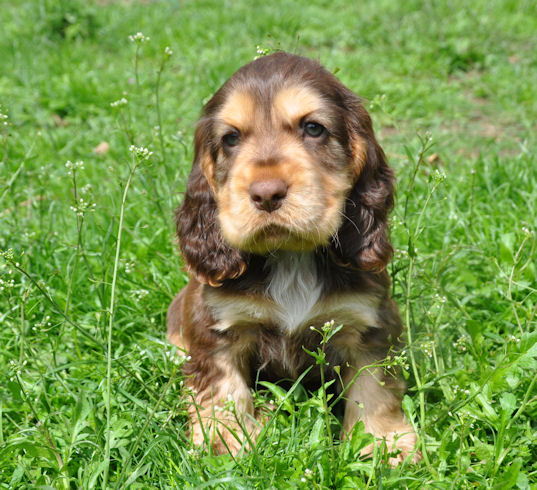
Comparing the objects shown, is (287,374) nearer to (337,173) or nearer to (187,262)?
(187,262)

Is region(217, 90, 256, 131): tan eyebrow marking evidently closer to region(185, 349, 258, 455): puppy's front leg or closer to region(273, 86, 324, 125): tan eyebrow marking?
region(273, 86, 324, 125): tan eyebrow marking

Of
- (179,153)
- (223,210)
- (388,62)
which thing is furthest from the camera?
(388,62)

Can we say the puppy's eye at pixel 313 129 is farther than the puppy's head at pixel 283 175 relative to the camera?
Yes

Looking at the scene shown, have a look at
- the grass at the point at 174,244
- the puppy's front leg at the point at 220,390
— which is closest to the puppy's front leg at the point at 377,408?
the grass at the point at 174,244

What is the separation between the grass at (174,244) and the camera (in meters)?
2.81

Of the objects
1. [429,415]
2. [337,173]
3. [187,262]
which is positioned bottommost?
[429,415]

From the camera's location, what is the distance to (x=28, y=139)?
21.2ft

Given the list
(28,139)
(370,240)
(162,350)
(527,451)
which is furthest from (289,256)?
(28,139)

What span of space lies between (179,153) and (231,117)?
277cm

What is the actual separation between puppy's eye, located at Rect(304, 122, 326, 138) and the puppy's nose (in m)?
0.45

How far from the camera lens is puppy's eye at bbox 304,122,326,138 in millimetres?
3039

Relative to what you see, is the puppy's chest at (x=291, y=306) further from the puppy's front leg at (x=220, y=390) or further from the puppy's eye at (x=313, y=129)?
the puppy's eye at (x=313, y=129)

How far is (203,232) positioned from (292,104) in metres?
0.83

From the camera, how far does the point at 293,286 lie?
3.24 meters
